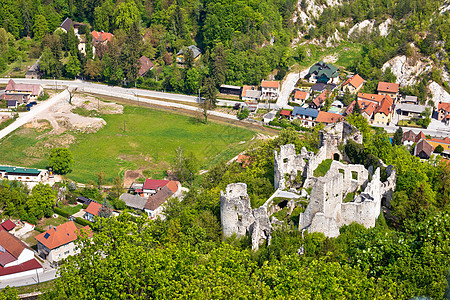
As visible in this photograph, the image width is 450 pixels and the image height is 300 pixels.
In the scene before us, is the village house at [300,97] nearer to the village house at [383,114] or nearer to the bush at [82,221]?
the village house at [383,114]

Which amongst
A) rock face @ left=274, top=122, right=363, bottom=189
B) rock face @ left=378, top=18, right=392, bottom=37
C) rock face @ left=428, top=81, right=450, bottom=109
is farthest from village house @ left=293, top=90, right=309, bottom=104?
rock face @ left=274, top=122, right=363, bottom=189

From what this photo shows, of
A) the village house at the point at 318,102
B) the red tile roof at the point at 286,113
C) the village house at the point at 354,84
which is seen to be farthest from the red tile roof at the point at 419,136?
the red tile roof at the point at 286,113

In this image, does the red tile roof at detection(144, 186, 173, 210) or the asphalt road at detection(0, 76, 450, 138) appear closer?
the red tile roof at detection(144, 186, 173, 210)

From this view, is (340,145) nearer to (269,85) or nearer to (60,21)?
(269,85)

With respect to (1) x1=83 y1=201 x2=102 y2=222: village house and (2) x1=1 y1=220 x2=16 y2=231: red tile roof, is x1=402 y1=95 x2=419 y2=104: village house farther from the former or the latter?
(2) x1=1 y1=220 x2=16 y2=231: red tile roof

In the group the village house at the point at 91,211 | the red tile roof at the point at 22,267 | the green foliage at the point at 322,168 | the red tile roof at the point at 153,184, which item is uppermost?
the green foliage at the point at 322,168

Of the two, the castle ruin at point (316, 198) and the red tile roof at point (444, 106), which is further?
the red tile roof at point (444, 106)

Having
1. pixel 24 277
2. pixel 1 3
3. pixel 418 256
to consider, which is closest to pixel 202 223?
pixel 418 256
